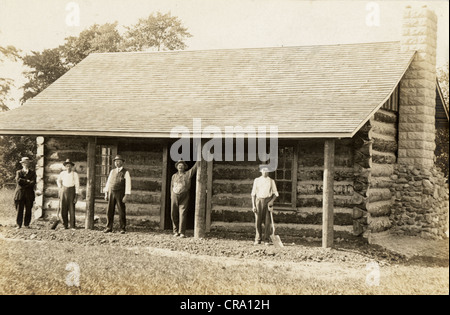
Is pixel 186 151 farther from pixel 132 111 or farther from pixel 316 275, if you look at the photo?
pixel 316 275

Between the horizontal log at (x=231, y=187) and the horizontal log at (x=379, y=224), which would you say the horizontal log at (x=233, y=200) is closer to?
the horizontal log at (x=231, y=187)

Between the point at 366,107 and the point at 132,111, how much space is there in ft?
20.9

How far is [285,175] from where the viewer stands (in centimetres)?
1587

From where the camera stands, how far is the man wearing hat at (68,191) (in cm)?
1544

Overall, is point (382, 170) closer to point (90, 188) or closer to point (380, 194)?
point (380, 194)

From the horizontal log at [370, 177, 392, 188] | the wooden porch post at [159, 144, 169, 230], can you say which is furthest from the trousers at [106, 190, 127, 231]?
the horizontal log at [370, 177, 392, 188]

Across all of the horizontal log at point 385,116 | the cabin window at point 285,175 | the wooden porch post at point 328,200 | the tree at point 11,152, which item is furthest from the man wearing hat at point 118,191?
the horizontal log at point 385,116

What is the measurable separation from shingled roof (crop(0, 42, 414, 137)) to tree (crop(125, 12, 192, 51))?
29.4 inches

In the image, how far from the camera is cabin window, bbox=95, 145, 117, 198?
56.1ft

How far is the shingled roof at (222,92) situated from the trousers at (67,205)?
1.55 meters

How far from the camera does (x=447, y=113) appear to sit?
19.9m

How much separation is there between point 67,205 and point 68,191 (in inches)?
15.5

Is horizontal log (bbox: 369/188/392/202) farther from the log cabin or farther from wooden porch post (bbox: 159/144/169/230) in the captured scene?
wooden porch post (bbox: 159/144/169/230)

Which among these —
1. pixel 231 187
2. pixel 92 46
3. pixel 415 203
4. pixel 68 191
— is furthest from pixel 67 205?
pixel 415 203
